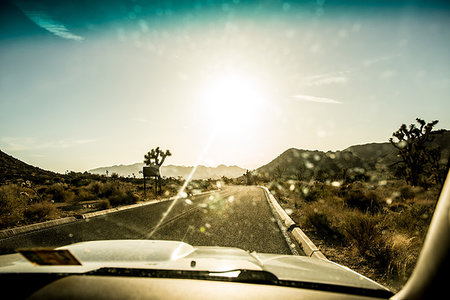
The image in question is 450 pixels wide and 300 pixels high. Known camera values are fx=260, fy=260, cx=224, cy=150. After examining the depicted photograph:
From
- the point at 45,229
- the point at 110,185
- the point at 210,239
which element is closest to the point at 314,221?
the point at 210,239

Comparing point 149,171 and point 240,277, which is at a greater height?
point 149,171

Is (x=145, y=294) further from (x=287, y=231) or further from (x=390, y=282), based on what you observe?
(x=287, y=231)

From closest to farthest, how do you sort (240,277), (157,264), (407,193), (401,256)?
(240,277) → (157,264) → (401,256) → (407,193)

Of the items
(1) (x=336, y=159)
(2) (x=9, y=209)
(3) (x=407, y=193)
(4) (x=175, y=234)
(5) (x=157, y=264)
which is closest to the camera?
(5) (x=157, y=264)

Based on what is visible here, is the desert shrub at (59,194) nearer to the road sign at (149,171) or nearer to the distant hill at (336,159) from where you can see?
the road sign at (149,171)

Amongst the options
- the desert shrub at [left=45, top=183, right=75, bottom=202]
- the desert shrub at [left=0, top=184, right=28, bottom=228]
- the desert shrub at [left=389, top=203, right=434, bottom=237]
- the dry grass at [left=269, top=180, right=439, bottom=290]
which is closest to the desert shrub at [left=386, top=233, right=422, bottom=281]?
the dry grass at [left=269, top=180, right=439, bottom=290]

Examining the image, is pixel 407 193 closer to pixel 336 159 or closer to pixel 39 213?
pixel 39 213

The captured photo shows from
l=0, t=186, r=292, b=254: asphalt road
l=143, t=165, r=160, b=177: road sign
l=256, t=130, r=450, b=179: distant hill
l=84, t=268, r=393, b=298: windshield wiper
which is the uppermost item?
l=256, t=130, r=450, b=179: distant hill

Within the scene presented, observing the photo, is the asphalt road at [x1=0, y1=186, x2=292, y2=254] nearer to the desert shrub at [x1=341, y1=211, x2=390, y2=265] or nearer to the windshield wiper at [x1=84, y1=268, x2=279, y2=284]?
the desert shrub at [x1=341, y1=211, x2=390, y2=265]

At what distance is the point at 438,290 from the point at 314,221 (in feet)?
29.3

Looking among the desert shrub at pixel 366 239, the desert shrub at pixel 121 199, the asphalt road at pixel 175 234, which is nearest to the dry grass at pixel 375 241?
the desert shrub at pixel 366 239

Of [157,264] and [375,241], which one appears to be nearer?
[157,264]

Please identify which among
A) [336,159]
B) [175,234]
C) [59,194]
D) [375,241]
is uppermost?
[336,159]

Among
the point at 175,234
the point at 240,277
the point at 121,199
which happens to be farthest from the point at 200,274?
the point at 121,199
